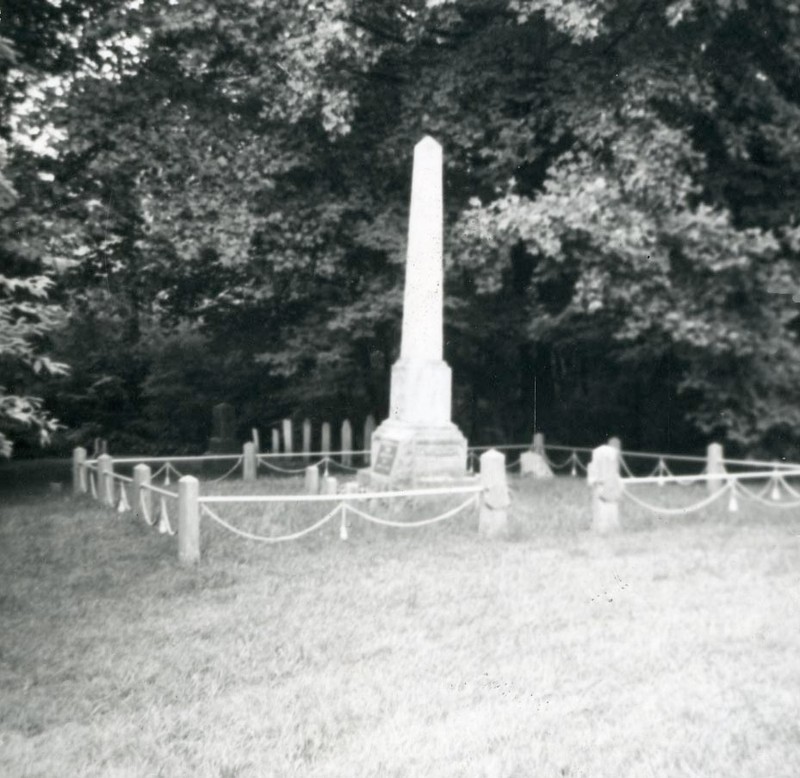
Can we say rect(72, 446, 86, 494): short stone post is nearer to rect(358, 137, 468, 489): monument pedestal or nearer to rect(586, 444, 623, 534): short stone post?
rect(358, 137, 468, 489): monument pedestal

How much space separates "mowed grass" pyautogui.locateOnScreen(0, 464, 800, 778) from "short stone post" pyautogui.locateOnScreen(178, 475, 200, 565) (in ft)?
0.74

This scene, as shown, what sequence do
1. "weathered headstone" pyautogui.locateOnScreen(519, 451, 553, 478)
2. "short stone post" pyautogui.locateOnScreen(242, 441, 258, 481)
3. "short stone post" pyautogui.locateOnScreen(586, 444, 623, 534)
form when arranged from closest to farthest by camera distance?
1. "short stone post" pyautogui.locateOnScreen(586, 444, 623, 534)
2. "short stone post" pyautogui.locateOnScreen(242, 441, 258, 481)
3. "weathered headstone" pyautogui.locateOnScreen(519, 451, 553, 478)

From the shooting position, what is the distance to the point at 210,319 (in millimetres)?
21156

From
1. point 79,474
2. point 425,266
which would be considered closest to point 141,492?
Answer: point 425,266

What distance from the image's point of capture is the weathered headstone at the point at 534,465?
1825cm

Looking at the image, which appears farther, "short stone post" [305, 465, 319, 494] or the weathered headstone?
the weathered headstone

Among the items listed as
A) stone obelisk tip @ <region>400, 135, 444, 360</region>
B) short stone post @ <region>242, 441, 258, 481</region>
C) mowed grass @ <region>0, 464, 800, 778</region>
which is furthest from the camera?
short stone post @ <region>242, 441, 258, 481</region>

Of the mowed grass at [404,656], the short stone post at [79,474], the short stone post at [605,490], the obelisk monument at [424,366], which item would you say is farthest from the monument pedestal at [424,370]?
the short stone post at [79,474]

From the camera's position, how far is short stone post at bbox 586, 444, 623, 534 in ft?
36.4

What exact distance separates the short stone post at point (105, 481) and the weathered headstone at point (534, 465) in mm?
8159

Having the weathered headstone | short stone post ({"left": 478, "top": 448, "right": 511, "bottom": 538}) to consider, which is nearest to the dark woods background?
the weathered headstone

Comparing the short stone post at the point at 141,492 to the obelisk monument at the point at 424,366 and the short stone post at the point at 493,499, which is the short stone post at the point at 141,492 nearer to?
the obelisk monument at the point at 424,366

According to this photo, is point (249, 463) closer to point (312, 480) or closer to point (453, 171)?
point (312, 480)

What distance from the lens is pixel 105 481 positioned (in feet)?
47.3
